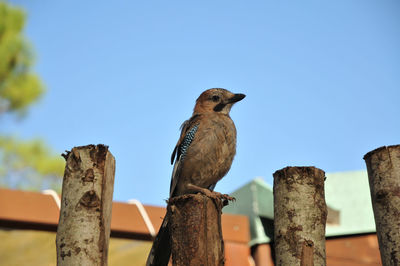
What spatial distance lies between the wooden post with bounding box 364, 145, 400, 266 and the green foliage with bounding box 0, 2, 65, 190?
1464 centimetres

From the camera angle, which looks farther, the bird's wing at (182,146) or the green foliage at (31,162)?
the green foliage at (31,162)

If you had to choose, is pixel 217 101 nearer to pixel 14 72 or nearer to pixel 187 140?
pixel 187 140

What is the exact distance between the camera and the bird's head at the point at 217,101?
694 centimetres

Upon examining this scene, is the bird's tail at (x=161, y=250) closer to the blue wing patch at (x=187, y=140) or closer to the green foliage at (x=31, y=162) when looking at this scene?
the blue wing patch at (x=187, y=140)

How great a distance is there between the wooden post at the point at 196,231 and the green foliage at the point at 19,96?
14387mm

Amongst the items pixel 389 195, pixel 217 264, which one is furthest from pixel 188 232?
pixel 389 195

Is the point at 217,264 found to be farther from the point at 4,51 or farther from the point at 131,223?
the point at 4,51

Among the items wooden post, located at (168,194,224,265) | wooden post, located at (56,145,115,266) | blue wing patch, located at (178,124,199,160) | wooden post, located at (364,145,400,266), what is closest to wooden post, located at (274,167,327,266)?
wooden post, located at (364,145,400,266)

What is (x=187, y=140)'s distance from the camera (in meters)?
6.20

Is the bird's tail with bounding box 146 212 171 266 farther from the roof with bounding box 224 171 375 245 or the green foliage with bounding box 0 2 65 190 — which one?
the green foliage with bounding box 0 2 65 190

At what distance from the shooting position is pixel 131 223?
863 cm

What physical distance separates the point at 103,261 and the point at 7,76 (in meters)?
16.5

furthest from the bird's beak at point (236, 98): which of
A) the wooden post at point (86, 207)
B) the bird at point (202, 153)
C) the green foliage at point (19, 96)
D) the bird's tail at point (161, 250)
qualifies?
the green foliage at point (19, 96)

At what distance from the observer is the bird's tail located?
504 centimetres
